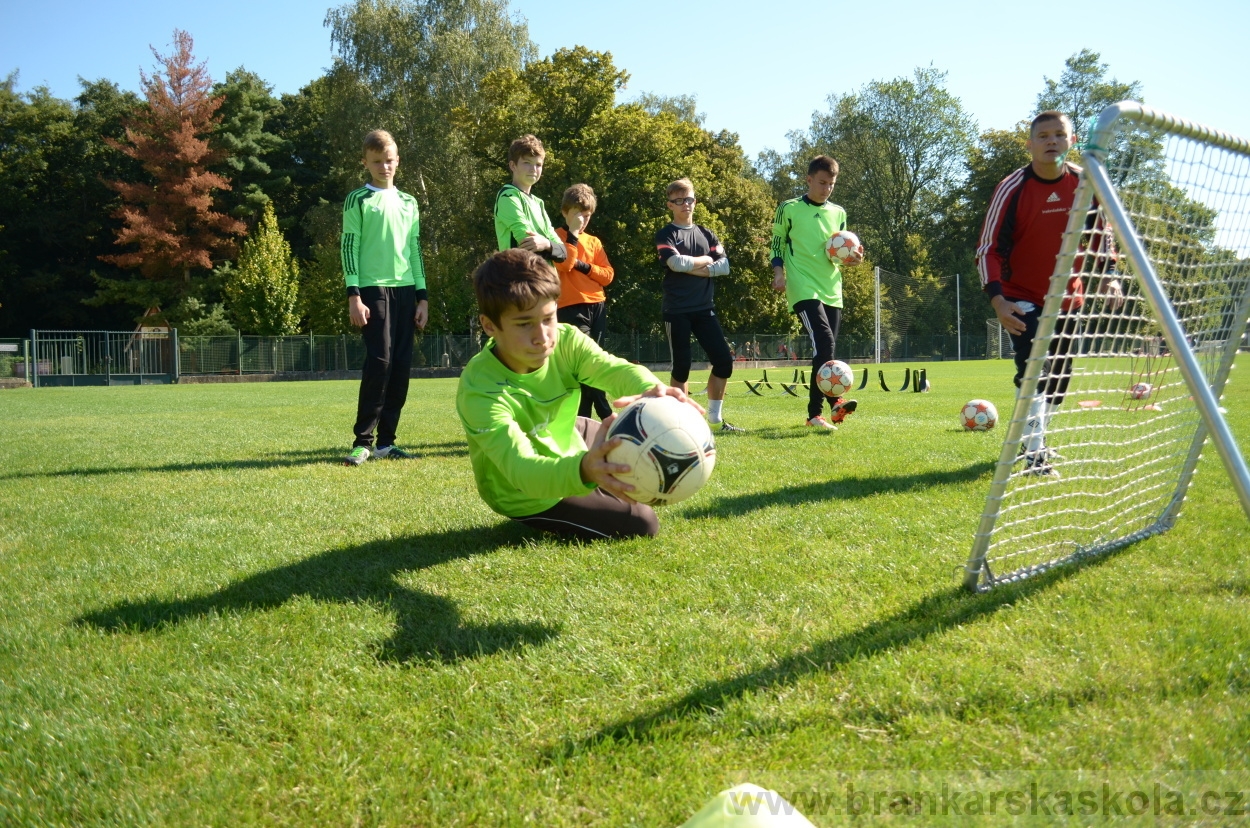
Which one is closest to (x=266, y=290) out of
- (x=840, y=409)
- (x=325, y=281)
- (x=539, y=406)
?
(x=325, y=281)

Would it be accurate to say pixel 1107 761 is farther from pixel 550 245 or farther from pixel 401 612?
pixel 550 245

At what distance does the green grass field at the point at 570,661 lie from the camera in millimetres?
1950

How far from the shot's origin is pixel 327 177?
48531mm

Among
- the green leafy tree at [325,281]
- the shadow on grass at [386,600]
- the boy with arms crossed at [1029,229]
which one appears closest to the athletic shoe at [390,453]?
the shadow on grass at [386,600]

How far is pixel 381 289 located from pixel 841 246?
14.9 ft

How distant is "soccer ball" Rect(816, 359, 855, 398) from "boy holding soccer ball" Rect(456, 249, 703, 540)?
4.99m

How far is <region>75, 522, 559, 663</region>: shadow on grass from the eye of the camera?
2781 millimetres

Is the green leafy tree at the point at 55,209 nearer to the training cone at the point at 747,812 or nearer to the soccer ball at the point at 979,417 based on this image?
the soccer ball at the point at 979,417

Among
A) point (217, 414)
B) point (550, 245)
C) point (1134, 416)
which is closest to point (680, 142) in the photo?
point (217, 414)

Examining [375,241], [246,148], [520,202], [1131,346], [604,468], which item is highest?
[246,148]

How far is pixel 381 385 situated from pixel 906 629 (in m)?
5.29

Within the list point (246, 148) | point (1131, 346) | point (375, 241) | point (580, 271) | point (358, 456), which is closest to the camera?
point (1131, 346)

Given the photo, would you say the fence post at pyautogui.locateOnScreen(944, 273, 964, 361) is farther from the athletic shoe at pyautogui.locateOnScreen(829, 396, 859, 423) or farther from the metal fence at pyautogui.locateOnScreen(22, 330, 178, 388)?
the athletic shoe at pyautogui.locateOnScreen(829, 396, 859, 423)

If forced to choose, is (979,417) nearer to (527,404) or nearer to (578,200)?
(578,200)
